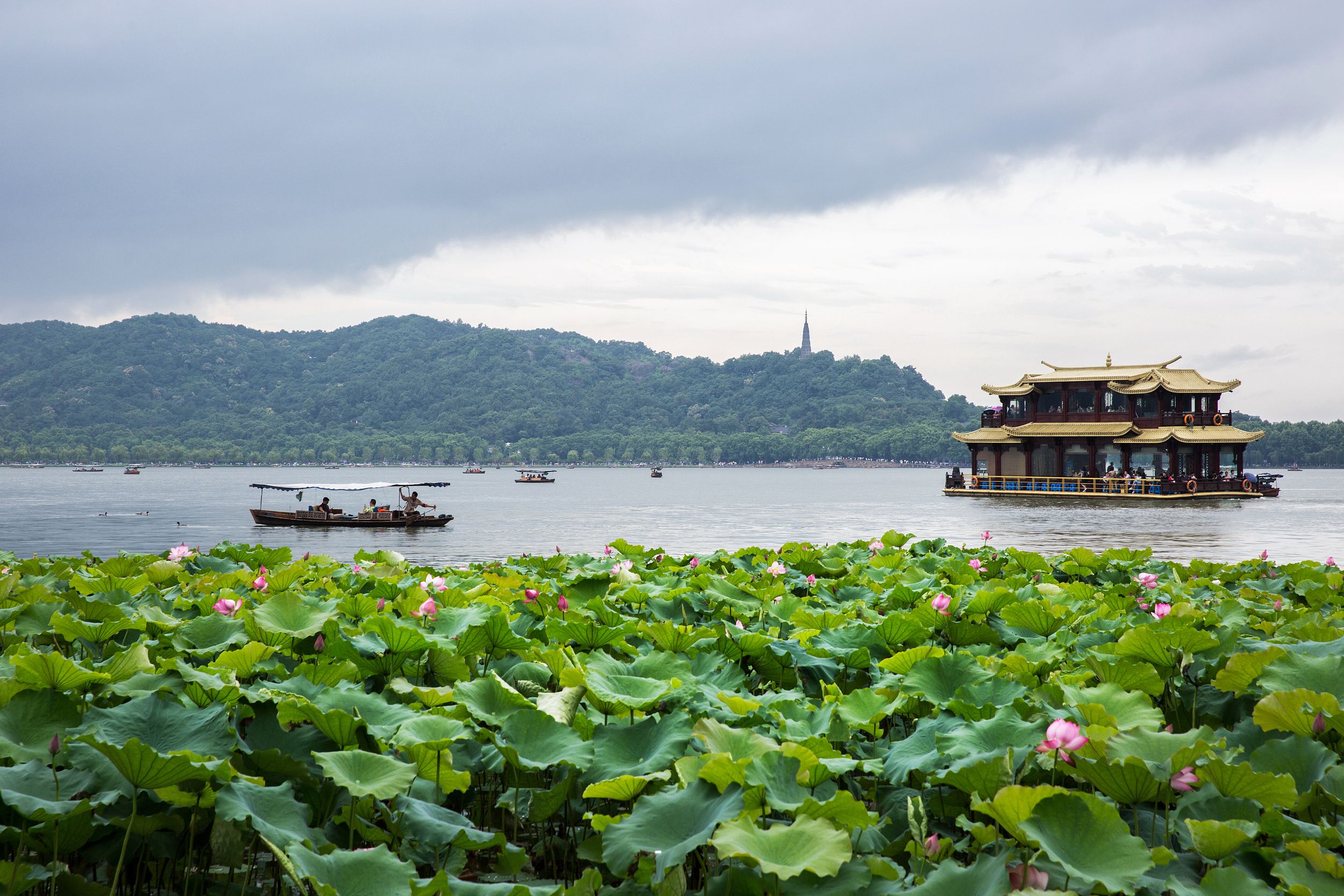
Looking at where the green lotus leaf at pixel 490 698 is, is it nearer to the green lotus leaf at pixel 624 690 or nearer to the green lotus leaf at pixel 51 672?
the green lotus leaf at pixel 624 690

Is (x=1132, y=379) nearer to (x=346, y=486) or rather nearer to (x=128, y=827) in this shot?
(x=346, y=486)

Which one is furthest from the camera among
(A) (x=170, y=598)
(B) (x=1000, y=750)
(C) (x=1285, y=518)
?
(C) (x=1285, y=518)

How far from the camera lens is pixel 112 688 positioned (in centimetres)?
239

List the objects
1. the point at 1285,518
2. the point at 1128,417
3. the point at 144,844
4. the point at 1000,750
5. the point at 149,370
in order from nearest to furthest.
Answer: the point at 144,844, the point at 1000,750, the point at 1285,518, the point at 1128,417, the point at 149,370

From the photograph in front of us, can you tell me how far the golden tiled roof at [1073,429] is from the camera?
4400 centimetres

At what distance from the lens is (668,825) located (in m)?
1.89

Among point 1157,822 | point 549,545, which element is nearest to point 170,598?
point 1157,822

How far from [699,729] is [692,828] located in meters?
0.31

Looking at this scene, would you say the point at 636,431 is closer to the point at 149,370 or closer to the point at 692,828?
the point at 149,370

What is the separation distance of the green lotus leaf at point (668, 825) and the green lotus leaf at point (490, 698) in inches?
21.6

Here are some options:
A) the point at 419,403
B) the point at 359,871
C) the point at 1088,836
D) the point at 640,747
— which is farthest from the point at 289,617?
the point at 419,403

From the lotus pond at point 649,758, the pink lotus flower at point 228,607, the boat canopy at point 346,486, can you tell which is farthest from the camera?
the boat canopy at point 346,486

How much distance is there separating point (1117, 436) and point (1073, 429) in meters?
2.09

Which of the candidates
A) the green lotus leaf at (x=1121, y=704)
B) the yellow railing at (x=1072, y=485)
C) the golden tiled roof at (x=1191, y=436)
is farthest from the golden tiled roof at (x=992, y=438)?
the green lotus leaf at (x=1121, y=704)
